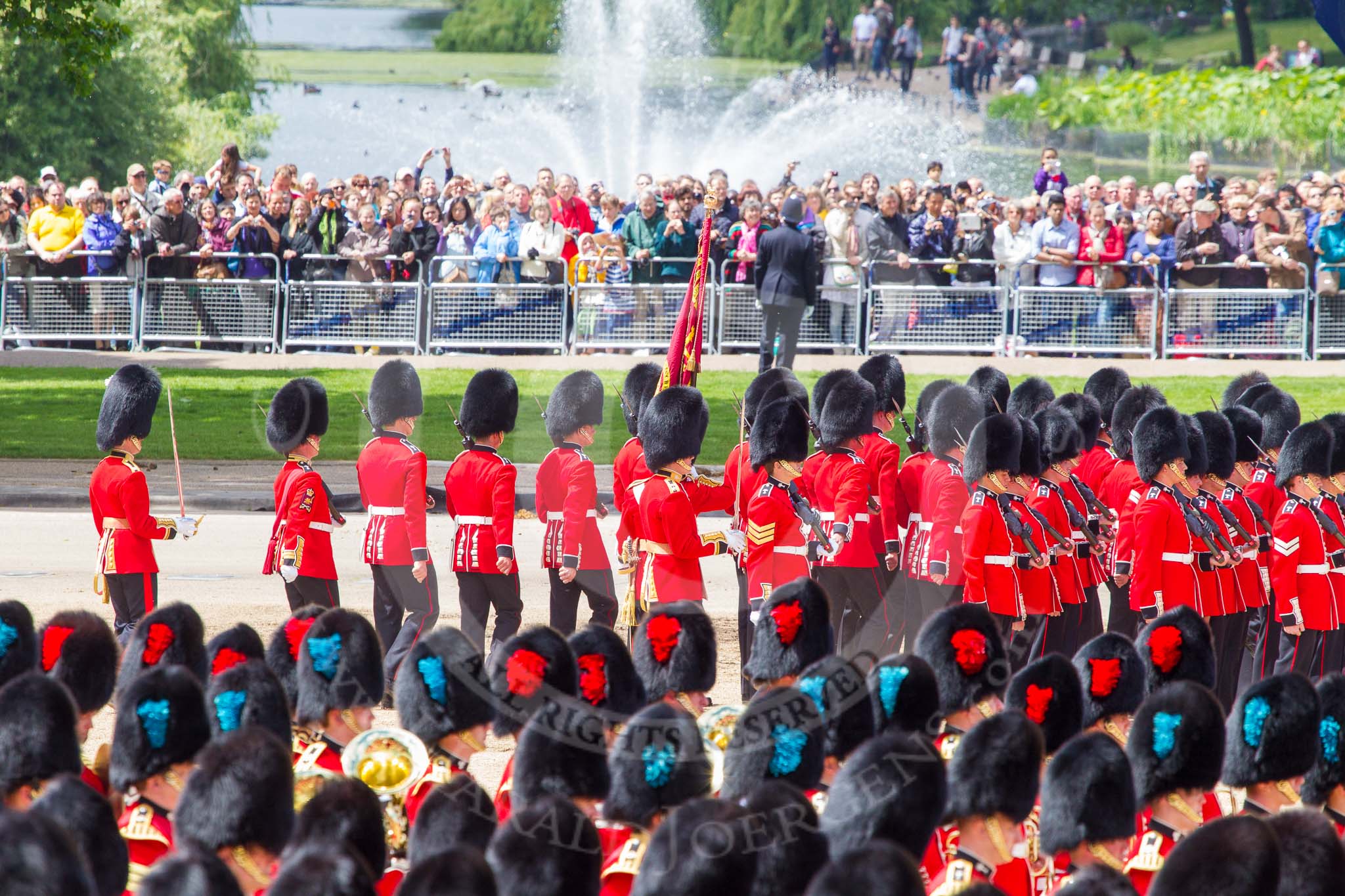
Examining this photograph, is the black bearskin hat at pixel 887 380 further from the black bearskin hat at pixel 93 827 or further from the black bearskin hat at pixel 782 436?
the black bearskin hat at pixel 93 827

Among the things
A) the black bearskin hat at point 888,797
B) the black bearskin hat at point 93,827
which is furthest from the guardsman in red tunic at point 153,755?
the black bearskin hat at point 888,797

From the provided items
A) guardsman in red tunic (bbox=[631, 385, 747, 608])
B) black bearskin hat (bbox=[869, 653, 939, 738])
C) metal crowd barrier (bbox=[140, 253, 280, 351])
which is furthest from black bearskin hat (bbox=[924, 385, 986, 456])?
metal crowd barrier (bbox=[140, 253, 280, 351])

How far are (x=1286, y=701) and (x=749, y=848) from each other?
205 centimetres

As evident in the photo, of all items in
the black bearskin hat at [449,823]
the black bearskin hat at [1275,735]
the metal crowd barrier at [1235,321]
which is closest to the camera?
the black bearskin hat at [449,823]

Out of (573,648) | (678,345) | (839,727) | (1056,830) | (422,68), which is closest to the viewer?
(1056,830)

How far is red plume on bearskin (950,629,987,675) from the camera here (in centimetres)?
630

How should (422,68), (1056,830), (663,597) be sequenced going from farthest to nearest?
(422,68), (663,597), (1056,830)

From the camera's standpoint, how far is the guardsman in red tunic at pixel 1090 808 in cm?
497

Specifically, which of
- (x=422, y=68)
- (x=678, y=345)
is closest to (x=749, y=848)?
(x=678, y=345)

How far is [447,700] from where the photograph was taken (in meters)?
5.70

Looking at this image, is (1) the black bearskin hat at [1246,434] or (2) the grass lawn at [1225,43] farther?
(2) the grass lawn at [1225,43]

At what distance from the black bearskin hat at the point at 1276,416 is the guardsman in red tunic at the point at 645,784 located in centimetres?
479

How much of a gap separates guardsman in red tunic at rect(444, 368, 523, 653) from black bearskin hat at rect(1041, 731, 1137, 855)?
338 cm

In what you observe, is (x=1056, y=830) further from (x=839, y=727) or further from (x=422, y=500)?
(x=422, y=500)
